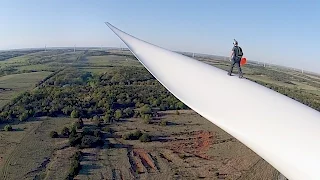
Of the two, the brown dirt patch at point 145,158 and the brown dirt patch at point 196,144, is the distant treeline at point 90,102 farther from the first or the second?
the brown dirt patch at point 145,158

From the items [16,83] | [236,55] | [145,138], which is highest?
[236,55]

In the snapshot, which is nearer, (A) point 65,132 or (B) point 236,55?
(B) point 236,55

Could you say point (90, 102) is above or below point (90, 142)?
above

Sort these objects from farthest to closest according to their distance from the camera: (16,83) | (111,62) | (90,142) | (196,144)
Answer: (111,62)
(16,83)
(196,144)
(90,142)

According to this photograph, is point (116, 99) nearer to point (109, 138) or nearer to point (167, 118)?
point (167, 118)

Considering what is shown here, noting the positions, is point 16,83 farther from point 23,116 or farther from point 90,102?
point 23,116

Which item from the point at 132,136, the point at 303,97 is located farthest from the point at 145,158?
the point at 303,97
